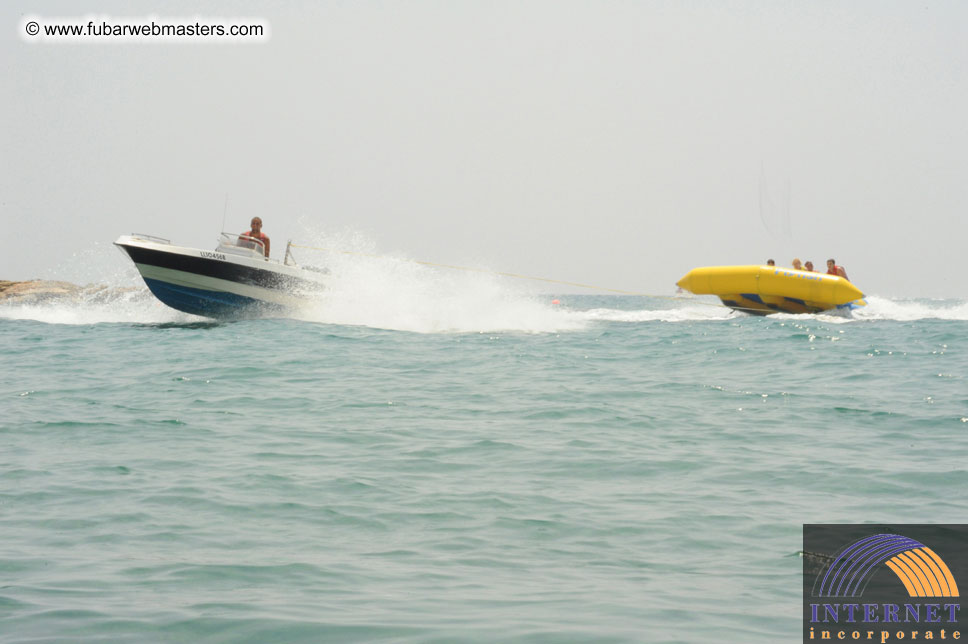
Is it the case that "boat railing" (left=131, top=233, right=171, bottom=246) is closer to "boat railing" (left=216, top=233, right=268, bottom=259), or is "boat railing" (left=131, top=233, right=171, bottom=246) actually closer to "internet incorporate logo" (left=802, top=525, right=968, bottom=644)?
"boat railing" (left=216, top=233, right=268, bottom=259)

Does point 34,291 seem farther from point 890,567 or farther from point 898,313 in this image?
point 890,567

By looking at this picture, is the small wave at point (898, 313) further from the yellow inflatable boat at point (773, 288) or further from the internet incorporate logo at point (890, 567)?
the internet incorporate logo at point (890, 567)

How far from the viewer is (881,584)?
373 cm

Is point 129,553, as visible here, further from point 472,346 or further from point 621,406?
point 472,346

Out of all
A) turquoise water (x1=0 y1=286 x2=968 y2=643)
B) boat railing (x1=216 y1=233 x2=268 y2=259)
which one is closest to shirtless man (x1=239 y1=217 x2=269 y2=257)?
boat railing (x1=216 y1=233 x2=268 y2=259)

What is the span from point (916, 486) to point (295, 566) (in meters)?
3.88

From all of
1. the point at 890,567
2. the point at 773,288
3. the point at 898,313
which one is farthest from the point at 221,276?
the point at 898,313

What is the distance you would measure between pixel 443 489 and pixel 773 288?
16.7 m

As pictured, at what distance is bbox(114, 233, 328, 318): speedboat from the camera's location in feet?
51.5

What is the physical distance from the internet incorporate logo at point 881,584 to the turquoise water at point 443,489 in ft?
0.44

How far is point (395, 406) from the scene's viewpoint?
8078mm

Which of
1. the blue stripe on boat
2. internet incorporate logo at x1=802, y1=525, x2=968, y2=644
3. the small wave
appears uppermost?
the small wave

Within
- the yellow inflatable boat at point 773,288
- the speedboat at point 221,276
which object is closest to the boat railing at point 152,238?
the speedboat at point 221,276

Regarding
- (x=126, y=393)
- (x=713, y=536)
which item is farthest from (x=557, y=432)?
(x=126, y=393)
